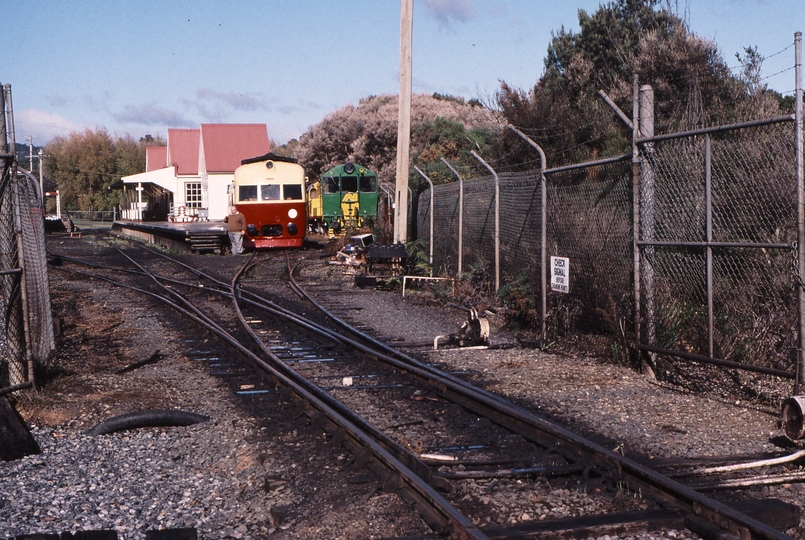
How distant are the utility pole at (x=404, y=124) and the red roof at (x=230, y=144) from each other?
31.9m

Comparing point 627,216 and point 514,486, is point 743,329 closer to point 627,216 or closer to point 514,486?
point 627,216

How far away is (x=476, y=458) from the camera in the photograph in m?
5.61

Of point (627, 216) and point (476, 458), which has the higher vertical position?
point (627, 216)

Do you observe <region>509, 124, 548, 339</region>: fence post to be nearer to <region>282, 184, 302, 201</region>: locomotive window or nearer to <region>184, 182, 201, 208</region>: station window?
<region>282, 184, 302, 201</region>: locomotive window

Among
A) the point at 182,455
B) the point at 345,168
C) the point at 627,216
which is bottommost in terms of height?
the point at 182,455

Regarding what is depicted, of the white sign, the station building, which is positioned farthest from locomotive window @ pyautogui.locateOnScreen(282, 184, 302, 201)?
the white sign

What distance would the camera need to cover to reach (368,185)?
113ft

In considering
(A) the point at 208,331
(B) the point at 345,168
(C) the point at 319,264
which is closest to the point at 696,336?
(A) the point at 208,331

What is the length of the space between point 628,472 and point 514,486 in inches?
27.7

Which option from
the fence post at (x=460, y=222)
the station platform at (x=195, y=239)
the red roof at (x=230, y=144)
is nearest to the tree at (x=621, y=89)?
the fence post at (x=460, y=222)

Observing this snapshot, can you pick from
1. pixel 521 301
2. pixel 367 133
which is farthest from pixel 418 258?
pixel 367 133

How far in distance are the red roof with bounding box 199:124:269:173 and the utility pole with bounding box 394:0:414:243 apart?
105 feet

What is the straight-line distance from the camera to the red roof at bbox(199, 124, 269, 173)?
50.4 meters

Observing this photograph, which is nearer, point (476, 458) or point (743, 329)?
point (476, 458)
